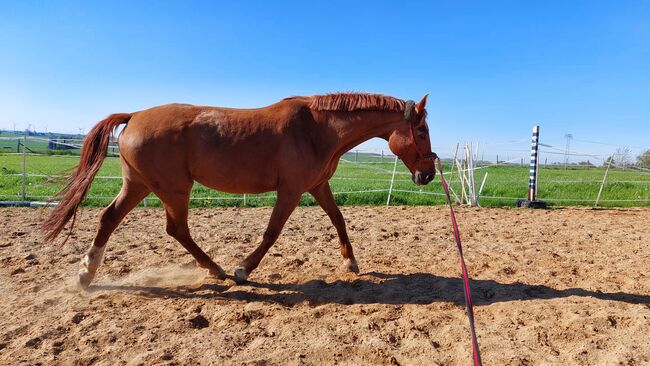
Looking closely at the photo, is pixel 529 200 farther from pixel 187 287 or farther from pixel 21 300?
pixel 21 300

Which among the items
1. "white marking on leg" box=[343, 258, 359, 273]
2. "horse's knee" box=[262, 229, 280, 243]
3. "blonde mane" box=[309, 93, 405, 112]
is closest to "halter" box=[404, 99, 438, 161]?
"blonde mane" box=[309, 93, 405, 112]

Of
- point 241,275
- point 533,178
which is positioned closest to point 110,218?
point 241,275

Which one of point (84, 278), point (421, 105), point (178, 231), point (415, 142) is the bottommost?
point (84, 278)

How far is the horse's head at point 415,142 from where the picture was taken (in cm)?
405

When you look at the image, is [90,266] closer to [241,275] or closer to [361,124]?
[241,275]

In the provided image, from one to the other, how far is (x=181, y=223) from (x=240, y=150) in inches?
40.3

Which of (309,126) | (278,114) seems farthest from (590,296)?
(278,114)

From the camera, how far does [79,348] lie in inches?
106

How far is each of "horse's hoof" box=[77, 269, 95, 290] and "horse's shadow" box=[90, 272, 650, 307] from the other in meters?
0.08

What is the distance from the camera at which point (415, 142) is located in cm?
406

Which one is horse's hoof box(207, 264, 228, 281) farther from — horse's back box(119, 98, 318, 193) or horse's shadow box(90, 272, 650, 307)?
horse's back box(119, 98, 318, 193)

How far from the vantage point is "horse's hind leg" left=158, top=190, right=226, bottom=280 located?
402 cm

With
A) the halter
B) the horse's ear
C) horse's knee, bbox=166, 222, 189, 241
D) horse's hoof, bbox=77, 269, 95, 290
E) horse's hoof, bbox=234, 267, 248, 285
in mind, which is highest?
the horse's ear

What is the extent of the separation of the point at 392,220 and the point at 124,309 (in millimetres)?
5518
